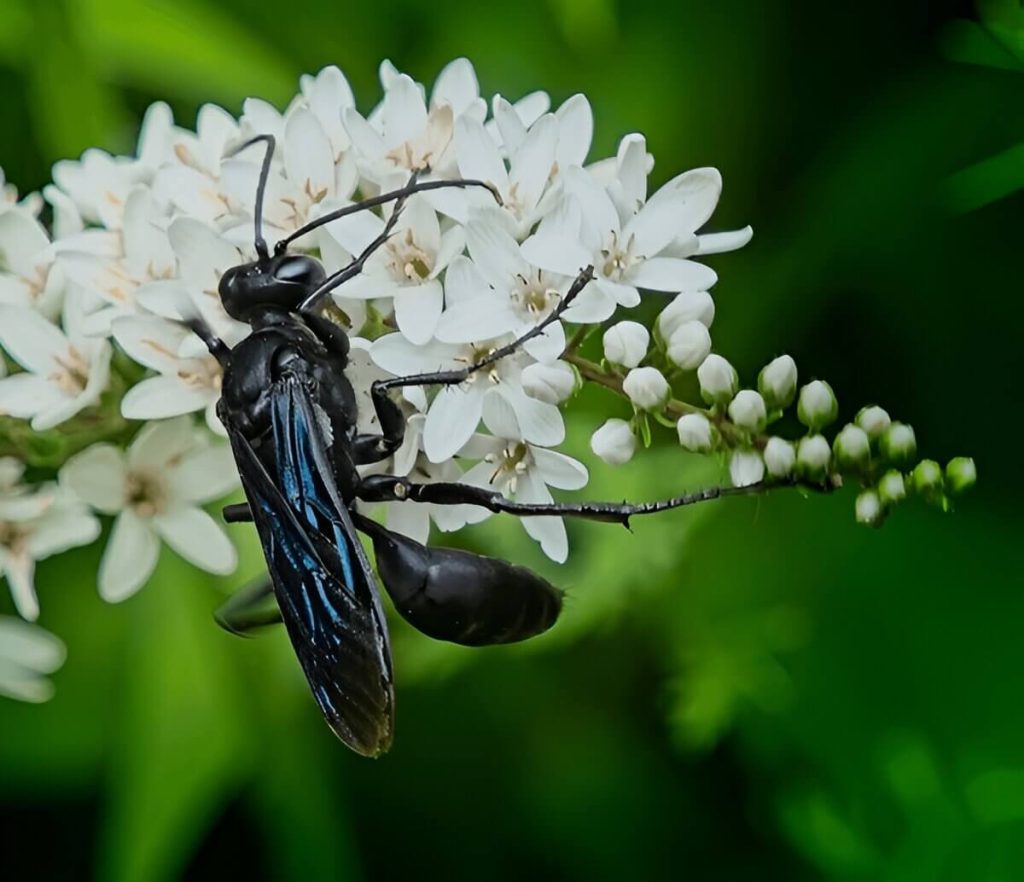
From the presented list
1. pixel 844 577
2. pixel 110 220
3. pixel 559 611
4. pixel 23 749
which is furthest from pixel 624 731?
pixel 110 220

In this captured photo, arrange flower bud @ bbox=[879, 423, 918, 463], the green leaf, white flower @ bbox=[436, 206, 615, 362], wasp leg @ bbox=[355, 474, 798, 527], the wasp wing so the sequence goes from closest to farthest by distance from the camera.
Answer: the wasp wing → flower bud @ bbox=[879, 423, 918, 463] → white flower @ bbox=[436, 206, 615, 362] → wasp leg @ bbox=[355, 474, 798, 527] → the green leaf

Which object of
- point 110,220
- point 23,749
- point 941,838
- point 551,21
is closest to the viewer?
point 110,220

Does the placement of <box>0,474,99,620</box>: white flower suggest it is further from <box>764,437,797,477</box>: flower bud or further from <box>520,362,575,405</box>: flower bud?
<box>764,437,797,477</box>: flower bud

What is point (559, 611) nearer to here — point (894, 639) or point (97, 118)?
point (894, 639)

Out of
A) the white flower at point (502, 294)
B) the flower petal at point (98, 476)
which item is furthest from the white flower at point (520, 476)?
the flower petal at point (98, 476)

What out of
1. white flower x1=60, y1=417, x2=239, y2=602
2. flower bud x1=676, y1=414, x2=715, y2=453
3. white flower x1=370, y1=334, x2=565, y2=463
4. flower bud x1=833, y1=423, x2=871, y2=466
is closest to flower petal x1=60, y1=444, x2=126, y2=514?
white flower x1=60, y1=417, x2=239, y2=602

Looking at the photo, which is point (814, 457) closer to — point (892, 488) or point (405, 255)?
point (892, 488)

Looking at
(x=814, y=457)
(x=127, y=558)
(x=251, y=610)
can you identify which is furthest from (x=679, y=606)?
(x=127, y=558)
